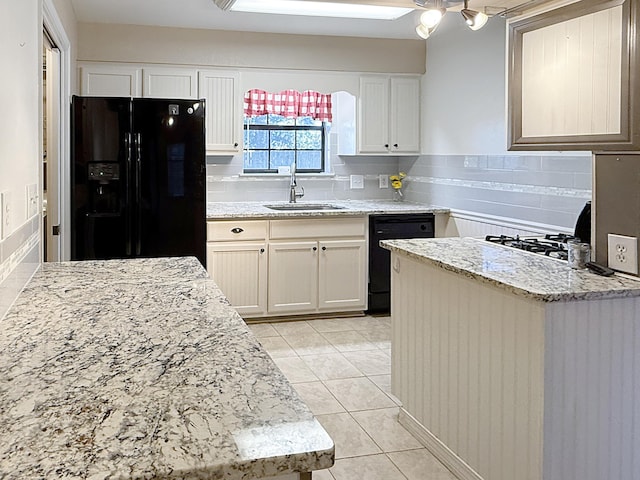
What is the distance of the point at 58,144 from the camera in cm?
392

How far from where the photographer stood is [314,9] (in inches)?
174

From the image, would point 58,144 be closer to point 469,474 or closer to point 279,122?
point 279,122

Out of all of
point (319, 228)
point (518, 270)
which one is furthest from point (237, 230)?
point (518, 270)

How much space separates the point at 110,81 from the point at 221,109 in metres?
0.84

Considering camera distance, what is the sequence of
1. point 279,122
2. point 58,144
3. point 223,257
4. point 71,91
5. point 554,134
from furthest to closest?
point 279,122 → point 223,257 → point 71,91 → point 58,144 → point 554,134

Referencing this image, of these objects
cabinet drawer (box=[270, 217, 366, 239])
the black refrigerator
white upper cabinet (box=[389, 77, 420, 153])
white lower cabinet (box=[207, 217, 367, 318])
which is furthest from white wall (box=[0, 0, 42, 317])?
white upper cabinet (box=[389, 77, 420, 153])

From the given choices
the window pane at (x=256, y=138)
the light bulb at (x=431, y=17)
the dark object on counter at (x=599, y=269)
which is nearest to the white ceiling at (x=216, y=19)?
the window pane at (x=256, y=138)

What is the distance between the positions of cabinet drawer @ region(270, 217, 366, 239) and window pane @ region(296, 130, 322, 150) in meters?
1.02

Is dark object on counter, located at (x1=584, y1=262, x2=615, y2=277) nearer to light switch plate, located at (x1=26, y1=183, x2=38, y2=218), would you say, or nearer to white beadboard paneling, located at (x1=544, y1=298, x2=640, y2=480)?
white beadboard paneling, located at (x1=544, y1=298, x2=640, y2=480)

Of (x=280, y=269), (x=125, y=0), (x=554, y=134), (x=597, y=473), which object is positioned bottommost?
(x=597, y=473)

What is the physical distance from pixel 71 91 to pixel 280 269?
1907 mm

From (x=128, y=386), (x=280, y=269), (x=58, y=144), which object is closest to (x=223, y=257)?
(x=280, y=269)

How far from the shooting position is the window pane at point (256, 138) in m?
5.52

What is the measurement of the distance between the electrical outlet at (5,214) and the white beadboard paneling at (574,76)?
1.84 meters
